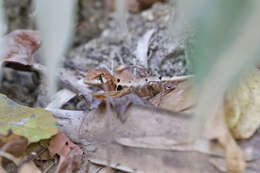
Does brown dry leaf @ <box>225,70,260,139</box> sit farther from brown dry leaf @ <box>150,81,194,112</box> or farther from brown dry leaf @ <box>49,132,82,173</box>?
brown dry leaf @ <box>49,132,82,173</box>

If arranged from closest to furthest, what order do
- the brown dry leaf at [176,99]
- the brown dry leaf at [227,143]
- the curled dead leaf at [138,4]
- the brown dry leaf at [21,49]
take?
the brown dry leaf at [227,143], the brown dry leaf at [176,99], the brown dry leaf at [21,49], the curled dead leaf at [138,4]

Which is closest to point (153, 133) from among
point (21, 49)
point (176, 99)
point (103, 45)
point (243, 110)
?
point (176, 99)

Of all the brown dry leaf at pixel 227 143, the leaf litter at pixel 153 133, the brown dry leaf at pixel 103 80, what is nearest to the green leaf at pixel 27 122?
the leaf litter at pixel 153 133

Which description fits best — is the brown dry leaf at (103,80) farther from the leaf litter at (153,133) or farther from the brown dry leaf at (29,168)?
the brown dry leaf at (29,168)

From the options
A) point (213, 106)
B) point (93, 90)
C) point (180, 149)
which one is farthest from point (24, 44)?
point (213, 106)

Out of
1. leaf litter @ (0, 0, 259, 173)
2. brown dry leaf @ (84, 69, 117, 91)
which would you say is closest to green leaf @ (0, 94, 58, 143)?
leaf litter @ (0, 0, 259, 173)

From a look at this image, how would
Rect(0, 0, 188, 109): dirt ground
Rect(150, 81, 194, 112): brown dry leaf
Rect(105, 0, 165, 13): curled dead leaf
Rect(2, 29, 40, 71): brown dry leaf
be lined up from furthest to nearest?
Rect(105, 0, 165, 13): curled dead leaf → Rect(0, 0, 188, 109): dirt ground → Rect(2, 29, 40, 71): brown dry leaf → Rect(150, 81, 194, 112): brown dry leaf

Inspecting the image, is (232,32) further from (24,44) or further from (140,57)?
(24,44)
